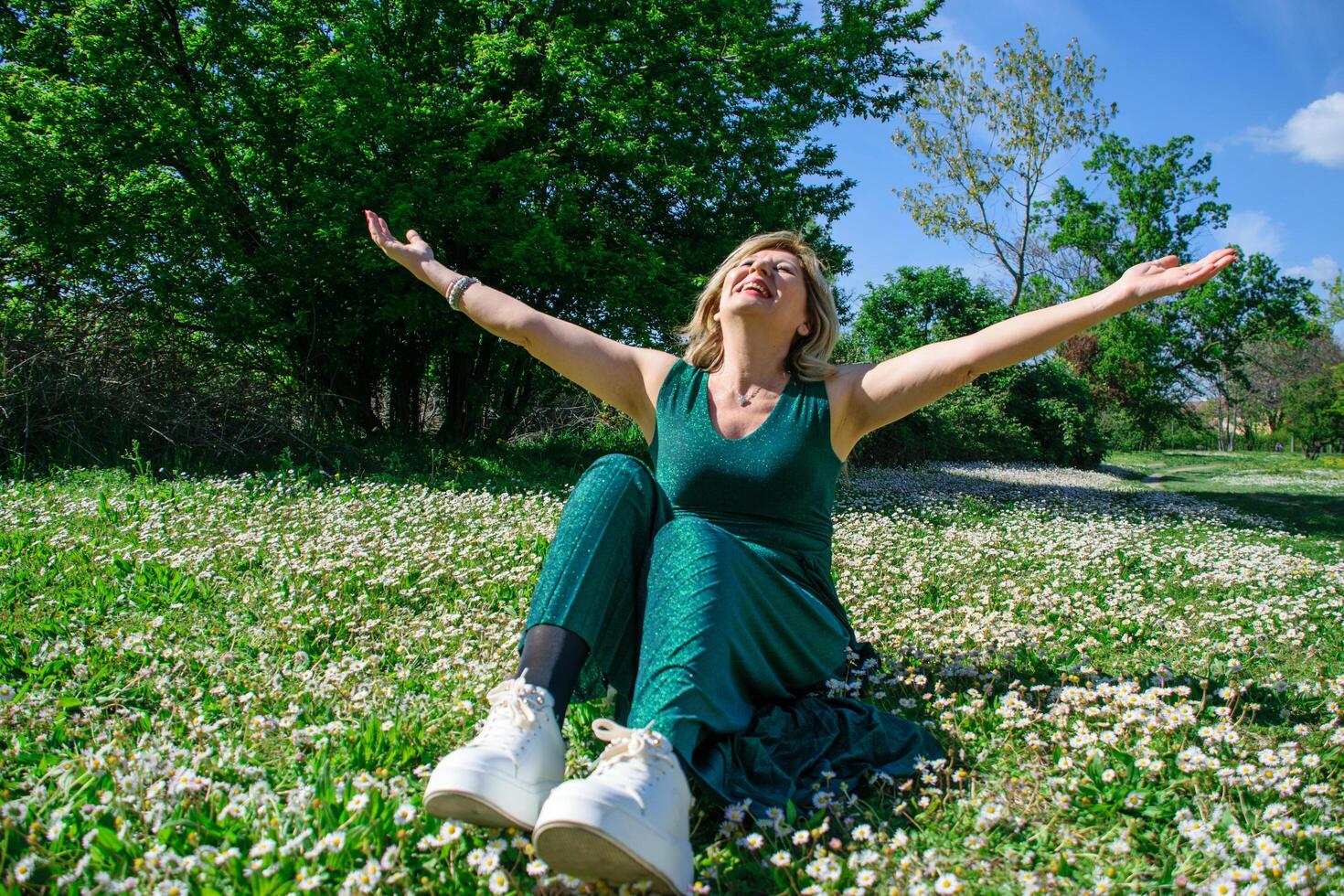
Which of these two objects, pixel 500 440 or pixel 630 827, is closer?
pixel 630 827

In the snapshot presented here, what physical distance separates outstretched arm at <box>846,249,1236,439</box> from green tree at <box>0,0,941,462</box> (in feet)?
22.3

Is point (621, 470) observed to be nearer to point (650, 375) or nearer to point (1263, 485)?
point (650, 375)

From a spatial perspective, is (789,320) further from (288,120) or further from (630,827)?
(288,120)

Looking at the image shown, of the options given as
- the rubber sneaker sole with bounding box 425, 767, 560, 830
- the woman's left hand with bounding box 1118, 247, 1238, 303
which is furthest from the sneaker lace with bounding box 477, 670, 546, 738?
the woman's left hand with bounding box 1118, 247, 1238, 303

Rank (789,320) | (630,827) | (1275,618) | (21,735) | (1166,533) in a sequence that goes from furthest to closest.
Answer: (1166,533), (1275,618), (789,320), (21,735), (630,827)

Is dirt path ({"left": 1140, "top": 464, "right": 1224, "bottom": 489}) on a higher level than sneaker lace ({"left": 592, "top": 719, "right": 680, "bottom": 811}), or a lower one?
higher

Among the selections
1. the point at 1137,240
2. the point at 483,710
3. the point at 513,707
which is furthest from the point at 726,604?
the point at 1137,240

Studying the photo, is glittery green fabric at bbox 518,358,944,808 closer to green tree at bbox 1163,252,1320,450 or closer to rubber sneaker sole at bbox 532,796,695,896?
rubber sneaker sole at bbox 532,796,695,896

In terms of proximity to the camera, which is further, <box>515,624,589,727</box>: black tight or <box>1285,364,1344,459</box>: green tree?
<box>1285,364,1344,459</box>: green tree

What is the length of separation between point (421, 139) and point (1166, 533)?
8.45 metres

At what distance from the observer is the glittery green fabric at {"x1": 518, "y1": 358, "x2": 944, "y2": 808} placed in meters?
2.11

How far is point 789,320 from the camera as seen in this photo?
310cm

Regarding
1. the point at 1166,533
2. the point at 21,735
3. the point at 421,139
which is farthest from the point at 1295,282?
the point at 21,735

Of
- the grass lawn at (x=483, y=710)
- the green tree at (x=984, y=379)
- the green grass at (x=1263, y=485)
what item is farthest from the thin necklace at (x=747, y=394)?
the green tree at (x=984, y=379)
